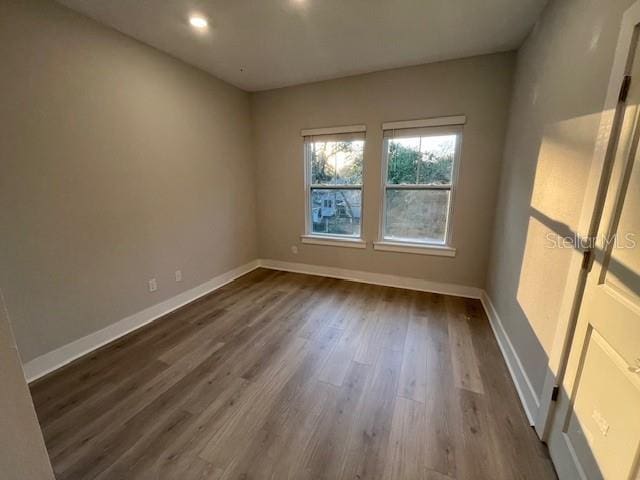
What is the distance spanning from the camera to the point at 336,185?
3.62m

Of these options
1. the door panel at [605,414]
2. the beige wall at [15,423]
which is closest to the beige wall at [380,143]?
the door panel at [605,414]

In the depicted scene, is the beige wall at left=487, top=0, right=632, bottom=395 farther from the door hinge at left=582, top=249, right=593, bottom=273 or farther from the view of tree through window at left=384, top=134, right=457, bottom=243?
the view of tree through window at left=384, top=134, right=457, bottom=243

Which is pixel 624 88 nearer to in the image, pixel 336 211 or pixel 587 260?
pixel 587 260

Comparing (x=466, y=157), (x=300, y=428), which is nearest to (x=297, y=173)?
(x=466, y=157)

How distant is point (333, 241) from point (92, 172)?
2.64 metres

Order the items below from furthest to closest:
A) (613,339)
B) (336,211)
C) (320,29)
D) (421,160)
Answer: (336,211) → (421,160) → (320,29) → (613,339)

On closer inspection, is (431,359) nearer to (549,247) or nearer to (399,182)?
(549,247)

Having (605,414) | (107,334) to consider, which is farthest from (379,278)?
(107,334)

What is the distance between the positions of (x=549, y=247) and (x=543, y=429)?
0.99 meters

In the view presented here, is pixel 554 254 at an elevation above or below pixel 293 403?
above

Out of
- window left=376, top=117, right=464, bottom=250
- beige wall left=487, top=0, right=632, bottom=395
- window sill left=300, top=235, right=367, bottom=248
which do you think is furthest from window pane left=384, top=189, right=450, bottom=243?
beige wall left=487, top=0, right=632, bottom=395

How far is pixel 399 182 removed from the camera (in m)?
3.26

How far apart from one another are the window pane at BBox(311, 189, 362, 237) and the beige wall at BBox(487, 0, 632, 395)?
5.59 ft

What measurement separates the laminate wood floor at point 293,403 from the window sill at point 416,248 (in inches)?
30.9
